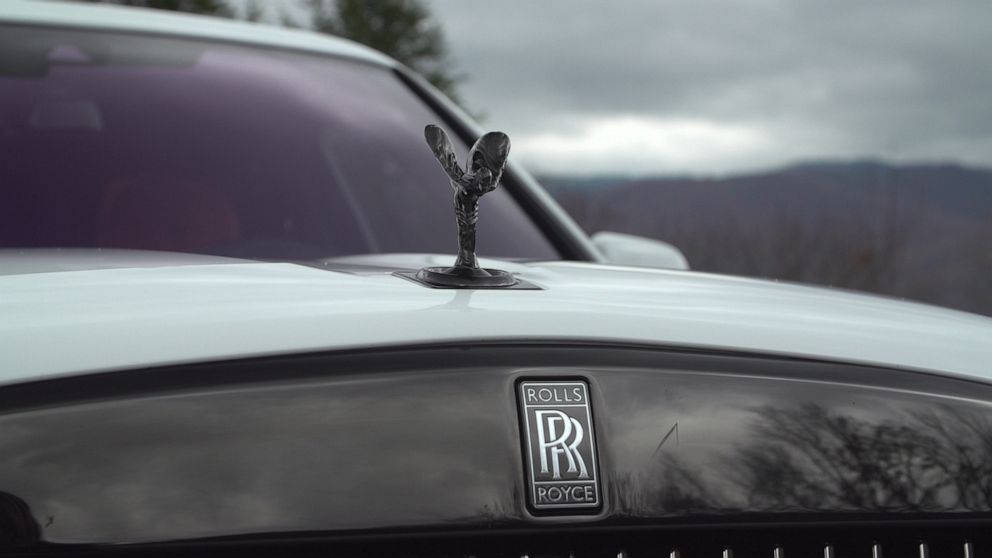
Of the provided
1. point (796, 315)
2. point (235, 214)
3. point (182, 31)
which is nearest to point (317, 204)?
point (235, 214)

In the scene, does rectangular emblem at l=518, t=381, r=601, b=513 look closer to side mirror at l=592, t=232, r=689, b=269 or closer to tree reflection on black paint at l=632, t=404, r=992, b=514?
tree reflection on black paint at l=632, t=404, r=992, b=514

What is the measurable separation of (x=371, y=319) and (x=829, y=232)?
2691 centimetres

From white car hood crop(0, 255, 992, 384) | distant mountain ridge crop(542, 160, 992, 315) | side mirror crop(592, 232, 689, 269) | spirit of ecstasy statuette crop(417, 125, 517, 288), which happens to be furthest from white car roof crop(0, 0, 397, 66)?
distant mountain ridge crop(542, 160, 992, 315)

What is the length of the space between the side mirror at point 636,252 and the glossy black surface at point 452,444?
1.29 m

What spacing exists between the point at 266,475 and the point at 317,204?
5.81 ft

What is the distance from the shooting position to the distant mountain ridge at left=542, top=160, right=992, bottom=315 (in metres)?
25.2

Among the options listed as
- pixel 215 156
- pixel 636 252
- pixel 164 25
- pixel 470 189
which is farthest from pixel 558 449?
pixel 164 25

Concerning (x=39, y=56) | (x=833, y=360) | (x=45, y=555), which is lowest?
(x=45, y=555)

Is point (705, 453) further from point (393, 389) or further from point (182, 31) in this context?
point (182, 31)

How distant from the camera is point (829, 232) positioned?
2691 centimetres

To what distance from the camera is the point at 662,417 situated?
3.58 ft

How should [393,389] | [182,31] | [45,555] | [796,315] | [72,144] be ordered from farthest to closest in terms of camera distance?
1. [182,31]
2. [72,144]
3. [796,315]
4. [393,389]
5. [45,555]

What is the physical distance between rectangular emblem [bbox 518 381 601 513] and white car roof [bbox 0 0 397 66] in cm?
187

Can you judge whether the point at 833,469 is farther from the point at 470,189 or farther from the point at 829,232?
the point at 829,232
